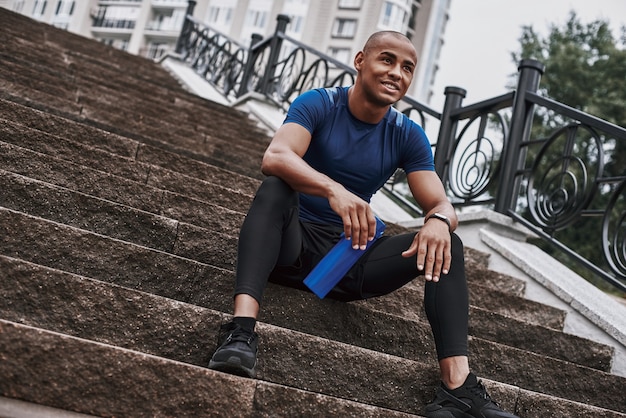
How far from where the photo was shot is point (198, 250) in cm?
325

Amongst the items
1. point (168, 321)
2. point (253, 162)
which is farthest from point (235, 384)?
point (253, 162)

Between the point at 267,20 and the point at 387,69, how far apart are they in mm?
43298

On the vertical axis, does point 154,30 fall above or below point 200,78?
above

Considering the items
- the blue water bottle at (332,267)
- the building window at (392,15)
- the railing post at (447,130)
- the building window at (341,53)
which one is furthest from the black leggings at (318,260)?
the building window at (392,15)

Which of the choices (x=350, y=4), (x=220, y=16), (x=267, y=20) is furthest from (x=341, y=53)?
(x=220, y=16)

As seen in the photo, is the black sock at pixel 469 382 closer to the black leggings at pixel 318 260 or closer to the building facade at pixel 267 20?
the black leggings at pixel 318 260

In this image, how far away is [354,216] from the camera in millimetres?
2611

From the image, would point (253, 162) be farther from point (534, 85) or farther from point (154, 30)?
point (154, 30)

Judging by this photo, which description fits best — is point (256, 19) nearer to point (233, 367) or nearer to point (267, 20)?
point (267, 20)

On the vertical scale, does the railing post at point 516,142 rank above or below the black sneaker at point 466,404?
above

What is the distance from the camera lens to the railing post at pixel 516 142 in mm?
5102

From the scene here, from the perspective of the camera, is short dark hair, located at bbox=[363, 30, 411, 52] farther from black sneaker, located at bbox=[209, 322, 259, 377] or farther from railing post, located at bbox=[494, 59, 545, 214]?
railing post, located at bbox=[494, 59, 545, 214]

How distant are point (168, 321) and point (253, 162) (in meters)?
3.12

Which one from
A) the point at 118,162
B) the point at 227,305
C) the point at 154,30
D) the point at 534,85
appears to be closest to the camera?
the point at 227,305
